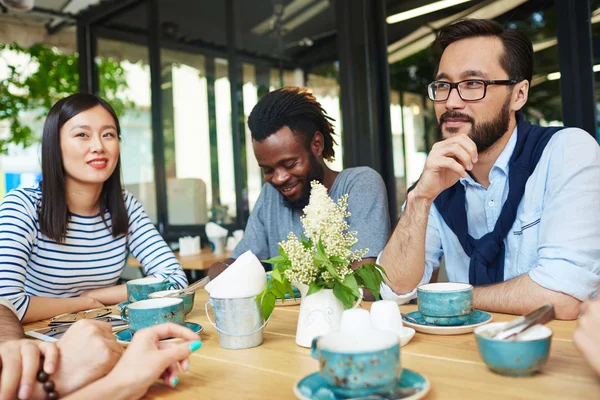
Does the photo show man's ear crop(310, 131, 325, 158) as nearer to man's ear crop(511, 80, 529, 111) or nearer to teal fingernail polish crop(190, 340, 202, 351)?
man's ear crop(511, 80, 529, 111)

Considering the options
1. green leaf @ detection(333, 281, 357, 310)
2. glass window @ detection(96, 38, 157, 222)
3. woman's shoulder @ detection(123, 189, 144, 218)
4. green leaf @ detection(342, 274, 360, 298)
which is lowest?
green leaf @ detection(333, 281, 357, 310)

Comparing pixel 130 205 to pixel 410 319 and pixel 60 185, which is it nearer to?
pixel 60 185

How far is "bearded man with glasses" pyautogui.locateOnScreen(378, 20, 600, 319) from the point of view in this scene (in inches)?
54.1

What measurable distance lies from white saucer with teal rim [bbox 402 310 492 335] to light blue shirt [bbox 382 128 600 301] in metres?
0.26

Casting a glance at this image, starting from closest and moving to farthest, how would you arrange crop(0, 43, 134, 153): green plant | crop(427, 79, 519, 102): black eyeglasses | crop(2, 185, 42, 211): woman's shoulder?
crop(427, 79, 519, 102): black eyeglasses
crop(2, 185, 42, 211): woman's shoulder
crop(0, 43, 134, 153): green plant

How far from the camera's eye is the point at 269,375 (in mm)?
945

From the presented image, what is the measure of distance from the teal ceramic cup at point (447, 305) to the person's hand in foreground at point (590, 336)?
0.30 meters

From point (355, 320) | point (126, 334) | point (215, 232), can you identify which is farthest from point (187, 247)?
point (355, 320)

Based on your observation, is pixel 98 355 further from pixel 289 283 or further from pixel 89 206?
pixel 89 206

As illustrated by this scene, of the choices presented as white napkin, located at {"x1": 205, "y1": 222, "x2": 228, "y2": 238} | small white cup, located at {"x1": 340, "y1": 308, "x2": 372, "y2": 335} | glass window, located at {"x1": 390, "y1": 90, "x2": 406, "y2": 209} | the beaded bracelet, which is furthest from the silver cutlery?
white napkin, located at {"x1": 205, "y1": 222, "x2": 228, "y2": 238}

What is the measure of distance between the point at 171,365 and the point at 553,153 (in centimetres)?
126

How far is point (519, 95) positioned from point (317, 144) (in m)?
0.83

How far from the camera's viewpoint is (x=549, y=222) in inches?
57.7

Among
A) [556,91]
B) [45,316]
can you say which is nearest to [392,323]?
[45,316]
